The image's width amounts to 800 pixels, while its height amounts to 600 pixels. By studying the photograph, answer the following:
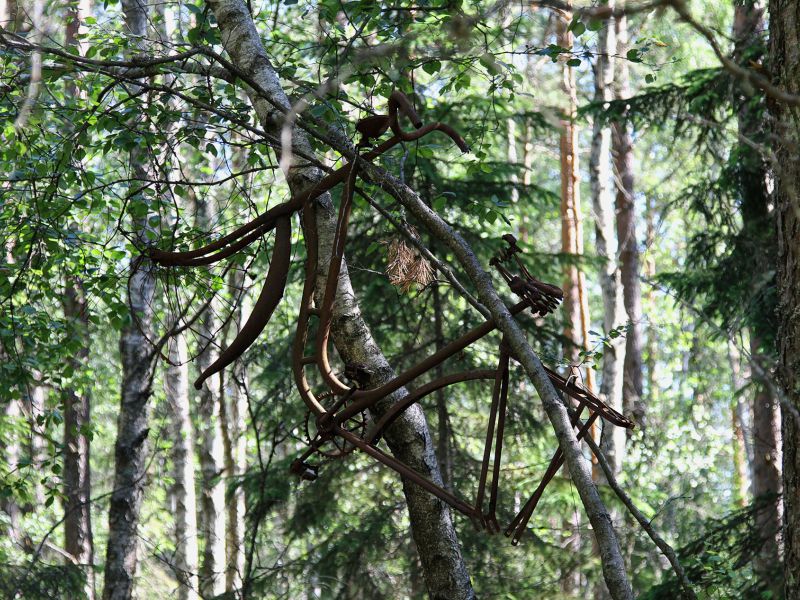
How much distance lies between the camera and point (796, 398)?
248 centimetres

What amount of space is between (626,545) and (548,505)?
2.71 feet

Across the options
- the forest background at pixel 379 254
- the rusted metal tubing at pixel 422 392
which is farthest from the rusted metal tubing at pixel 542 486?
the rusted metal tubing at pixel 422 392

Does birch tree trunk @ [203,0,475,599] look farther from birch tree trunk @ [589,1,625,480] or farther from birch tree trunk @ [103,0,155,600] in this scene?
birch tree trunk @ [589,1,625,480]

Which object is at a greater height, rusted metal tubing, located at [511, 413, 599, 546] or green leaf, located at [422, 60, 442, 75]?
green leaf, located at [422, 60, 442, 75]

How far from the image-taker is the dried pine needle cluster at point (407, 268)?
2924 mm

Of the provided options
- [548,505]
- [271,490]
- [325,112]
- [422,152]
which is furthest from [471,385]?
[325,112]

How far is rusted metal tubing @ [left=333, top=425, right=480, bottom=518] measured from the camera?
2.07 meters

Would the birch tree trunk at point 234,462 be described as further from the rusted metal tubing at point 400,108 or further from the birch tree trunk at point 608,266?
the rusted metal tubing at point 400,108

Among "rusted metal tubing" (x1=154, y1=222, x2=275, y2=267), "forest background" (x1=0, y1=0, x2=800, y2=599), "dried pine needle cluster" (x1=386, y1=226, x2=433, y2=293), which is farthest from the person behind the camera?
"dried pine needle cluster" (x1=386, y1=226, x2=433, y2=293)

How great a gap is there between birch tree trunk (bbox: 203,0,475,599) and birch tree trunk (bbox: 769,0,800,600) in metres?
1.00

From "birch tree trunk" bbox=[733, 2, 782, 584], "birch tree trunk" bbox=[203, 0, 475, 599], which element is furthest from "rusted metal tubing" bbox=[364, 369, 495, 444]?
"birch tree trunk" bbox=[733, 2, 782, 584]

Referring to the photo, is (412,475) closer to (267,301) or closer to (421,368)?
(421,368)

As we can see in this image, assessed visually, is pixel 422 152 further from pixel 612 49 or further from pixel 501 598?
pixel 612 49

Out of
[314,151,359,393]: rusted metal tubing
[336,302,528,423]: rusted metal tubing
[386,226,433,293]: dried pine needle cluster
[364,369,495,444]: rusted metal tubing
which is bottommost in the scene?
[364,369,495,444]: rusted metal tubing
